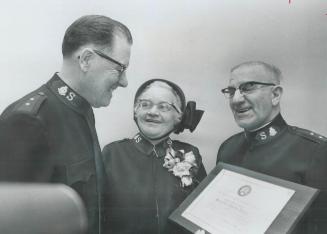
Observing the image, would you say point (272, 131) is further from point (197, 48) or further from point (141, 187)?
point (141, 187)

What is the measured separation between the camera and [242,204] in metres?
1.53

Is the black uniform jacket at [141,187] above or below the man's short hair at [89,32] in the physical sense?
below

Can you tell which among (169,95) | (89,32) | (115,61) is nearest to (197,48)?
(169,95)

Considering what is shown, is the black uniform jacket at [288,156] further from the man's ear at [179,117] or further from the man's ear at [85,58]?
the man's ear at [85,58]

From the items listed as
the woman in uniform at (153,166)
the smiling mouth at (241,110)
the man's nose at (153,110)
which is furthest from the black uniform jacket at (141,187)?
the smiling mouth at (241,110)

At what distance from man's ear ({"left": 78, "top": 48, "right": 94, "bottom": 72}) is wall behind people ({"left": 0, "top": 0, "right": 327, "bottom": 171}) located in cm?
11

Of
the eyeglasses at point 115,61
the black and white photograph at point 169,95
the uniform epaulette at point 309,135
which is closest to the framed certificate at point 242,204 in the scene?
the black and white photograph at point 169,95

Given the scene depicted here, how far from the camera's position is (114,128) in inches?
64.2

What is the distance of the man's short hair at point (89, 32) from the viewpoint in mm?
1589

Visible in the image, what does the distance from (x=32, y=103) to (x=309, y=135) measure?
118 cm

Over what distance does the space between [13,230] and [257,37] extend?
132cm

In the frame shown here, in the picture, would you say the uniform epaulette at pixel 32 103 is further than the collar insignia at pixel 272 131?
No

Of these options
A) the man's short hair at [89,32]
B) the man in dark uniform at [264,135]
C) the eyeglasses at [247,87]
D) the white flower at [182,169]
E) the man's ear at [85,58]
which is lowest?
the white flower at [182,169]

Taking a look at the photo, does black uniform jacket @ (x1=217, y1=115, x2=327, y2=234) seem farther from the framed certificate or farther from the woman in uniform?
the woman in uniform
